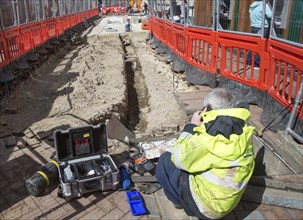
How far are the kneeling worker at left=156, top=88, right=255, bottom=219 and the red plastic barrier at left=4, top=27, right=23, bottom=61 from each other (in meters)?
7.92

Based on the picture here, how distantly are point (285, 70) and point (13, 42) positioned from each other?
27.0ft

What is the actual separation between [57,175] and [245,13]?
17.0 ft

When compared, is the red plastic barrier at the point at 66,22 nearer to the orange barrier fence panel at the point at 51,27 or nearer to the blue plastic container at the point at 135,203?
the orange barrier fence panel at the point at 51,27

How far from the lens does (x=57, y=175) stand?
154 inches

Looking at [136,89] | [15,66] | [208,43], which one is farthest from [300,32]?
[15,66]

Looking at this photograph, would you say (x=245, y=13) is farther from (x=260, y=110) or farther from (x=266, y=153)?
(x=266, y=153)

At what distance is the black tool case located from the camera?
140 inches

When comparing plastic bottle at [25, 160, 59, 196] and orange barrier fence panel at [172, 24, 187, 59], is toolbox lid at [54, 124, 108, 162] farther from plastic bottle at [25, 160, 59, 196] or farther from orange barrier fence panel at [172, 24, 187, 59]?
orange barrier fence panel at [172, 24, 187, 59]

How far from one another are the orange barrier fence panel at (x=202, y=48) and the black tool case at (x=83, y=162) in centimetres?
383

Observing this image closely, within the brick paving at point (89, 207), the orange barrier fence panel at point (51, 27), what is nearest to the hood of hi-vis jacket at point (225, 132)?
the brick paving at point (89, 207)

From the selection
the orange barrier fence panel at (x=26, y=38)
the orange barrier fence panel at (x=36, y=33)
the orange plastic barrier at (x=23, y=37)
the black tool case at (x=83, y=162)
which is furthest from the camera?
the orange barrier fence panel at (x=36, y=33)

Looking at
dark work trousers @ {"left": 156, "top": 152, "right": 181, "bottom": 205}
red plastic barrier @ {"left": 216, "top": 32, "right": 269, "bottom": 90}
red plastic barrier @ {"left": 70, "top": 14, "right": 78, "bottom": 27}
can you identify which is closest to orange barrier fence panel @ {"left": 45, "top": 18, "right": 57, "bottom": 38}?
red plastic barrier @ {"left": 70, "top": 14, "right": 78, "bottom": 27}

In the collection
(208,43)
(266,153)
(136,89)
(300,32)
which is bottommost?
(136,89)

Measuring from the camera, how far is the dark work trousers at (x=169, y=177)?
309cm
